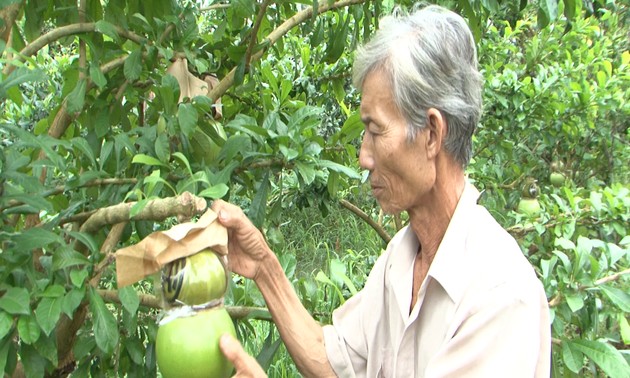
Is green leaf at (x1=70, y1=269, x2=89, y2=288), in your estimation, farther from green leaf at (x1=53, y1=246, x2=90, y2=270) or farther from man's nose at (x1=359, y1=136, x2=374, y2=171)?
man's nose at (x1=359, y1=136, x2=374, y2=171)

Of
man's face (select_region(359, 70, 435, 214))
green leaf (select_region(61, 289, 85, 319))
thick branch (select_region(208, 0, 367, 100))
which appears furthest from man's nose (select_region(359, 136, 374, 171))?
green leaf (select_region(61, 289, 85, 319))

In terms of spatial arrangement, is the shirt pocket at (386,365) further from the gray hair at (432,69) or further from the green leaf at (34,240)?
the green leaf at (34,240)

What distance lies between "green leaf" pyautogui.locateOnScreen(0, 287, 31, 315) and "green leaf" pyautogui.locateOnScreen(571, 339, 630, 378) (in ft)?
4.54

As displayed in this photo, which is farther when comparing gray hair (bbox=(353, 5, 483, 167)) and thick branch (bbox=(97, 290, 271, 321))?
thick branch (bbox=(97, 290, 271, 321))

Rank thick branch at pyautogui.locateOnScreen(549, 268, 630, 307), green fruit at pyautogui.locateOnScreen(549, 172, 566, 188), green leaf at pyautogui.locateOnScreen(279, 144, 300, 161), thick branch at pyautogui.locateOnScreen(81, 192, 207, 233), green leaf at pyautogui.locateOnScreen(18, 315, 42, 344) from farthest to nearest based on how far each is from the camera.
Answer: green fruit at pyautogui.locateOnScreen(549, 172, 566, 188), thick branch at pyautogui.locateOnScreen(549, 268, 630, 307), green leaf at pyautogui.locateOnScreen(279, 144, 300, 161), green leaf at pyautogui.locateOnScreen(18, 315, 42, 344), thick branch at pyautogui.locateOnScreen(81, 192, 207, 233)

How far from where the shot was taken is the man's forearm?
1887 millimetres

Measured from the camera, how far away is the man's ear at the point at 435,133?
1.58 m

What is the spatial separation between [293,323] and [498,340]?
0.64 m

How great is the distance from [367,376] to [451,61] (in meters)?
0.85

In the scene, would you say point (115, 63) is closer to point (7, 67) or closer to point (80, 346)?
point (7, 67)

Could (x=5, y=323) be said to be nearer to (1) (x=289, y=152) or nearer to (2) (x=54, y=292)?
(2) (x=54, y=292)

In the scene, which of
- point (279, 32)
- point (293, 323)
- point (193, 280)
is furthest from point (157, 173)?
point (279, 32)

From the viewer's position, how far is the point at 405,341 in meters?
Answer: 1.70

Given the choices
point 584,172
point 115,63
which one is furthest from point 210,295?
point 584,172
